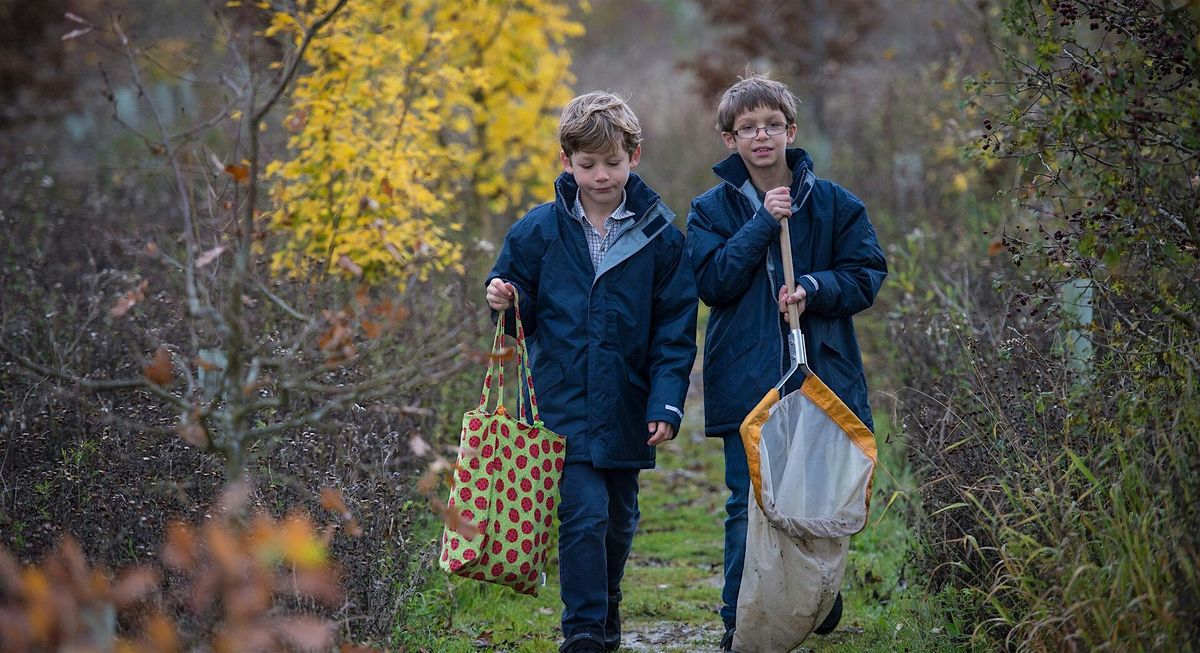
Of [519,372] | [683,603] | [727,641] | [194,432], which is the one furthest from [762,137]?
[194,432]

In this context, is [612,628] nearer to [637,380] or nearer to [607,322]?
[637,380]

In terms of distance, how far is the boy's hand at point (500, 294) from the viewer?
367 centimetres

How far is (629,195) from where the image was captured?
3.94 m

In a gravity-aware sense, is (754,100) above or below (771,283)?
above

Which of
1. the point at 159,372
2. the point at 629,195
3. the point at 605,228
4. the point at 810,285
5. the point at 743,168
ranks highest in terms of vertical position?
the point at 743,168

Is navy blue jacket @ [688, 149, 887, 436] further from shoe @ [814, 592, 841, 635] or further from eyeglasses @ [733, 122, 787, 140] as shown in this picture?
shoe @ [814, 592, 841, 635]

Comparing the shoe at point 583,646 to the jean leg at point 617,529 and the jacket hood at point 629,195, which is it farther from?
the jacket hood at point 629,195

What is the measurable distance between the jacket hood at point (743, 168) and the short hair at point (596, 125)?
0.33 meters

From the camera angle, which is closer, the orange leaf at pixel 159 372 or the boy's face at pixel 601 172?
the orange leaf at pixel 159 372

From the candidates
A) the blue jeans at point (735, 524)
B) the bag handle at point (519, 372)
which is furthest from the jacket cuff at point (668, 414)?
the bag handle at point (519, 372)

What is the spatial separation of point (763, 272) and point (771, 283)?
0.06 meters

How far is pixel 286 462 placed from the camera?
154 inches

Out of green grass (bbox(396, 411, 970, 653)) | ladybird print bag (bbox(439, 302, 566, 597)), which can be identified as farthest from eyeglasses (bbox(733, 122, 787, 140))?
green grass (bbox(396, 411, 970, 653))


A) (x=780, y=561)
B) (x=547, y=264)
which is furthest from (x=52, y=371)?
(x=780, y=561)
